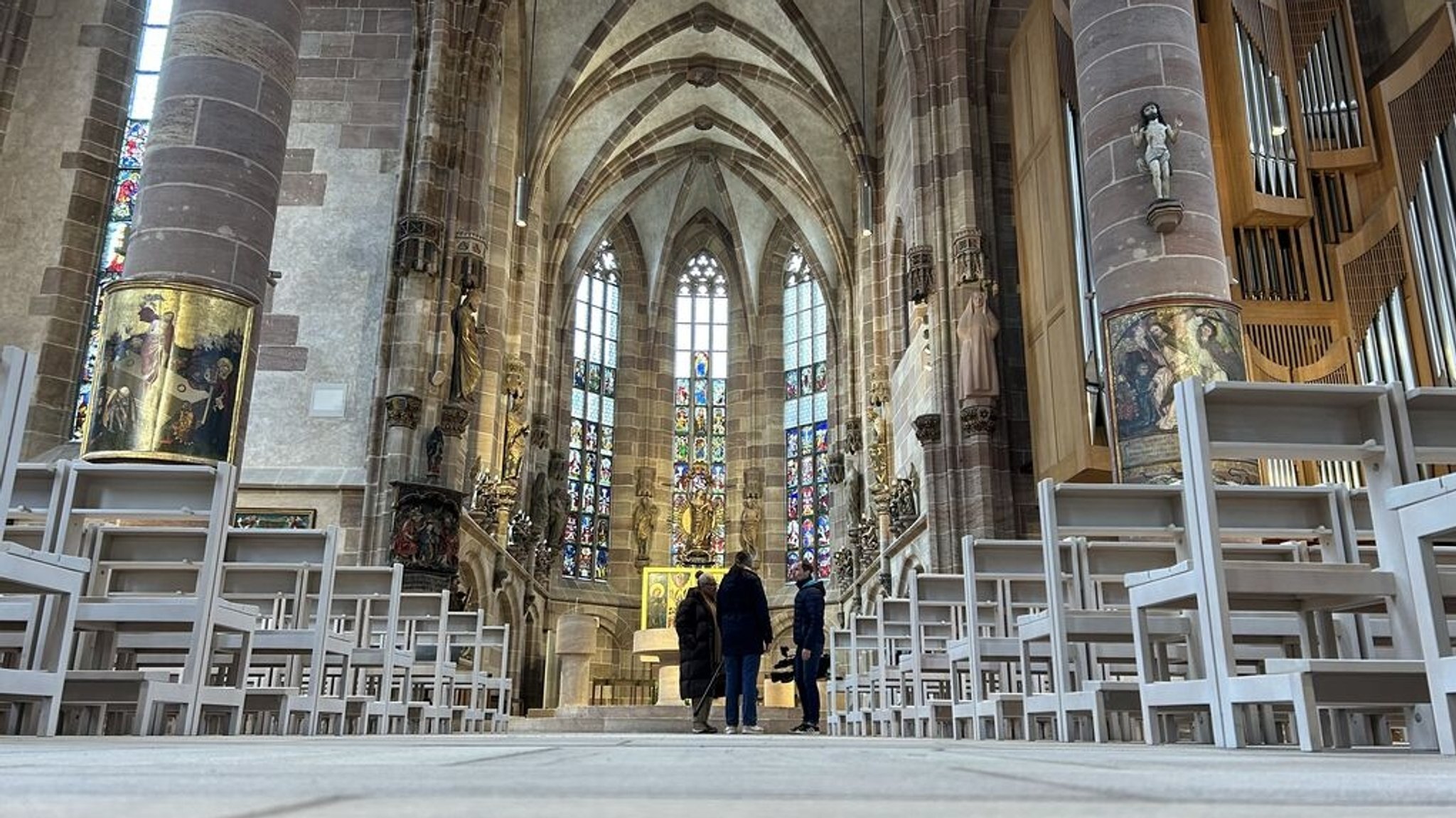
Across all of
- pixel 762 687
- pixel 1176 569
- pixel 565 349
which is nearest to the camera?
pixel 1176 569

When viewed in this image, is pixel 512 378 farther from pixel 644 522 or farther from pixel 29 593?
pixel 29 593

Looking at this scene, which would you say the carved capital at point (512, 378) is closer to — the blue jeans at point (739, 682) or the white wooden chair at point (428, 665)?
the white wooden chair at point (428, 665)

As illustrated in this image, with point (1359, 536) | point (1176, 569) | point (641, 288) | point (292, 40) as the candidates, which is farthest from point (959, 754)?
point (641, 288)

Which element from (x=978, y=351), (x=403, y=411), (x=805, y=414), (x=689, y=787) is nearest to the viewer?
(x=689, y=787)

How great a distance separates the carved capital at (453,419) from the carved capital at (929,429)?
5.63 metres

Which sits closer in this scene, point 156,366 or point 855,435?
point 156,366

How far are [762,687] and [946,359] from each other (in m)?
8.50

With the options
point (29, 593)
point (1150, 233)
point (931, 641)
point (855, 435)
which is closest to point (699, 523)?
point (855, 435)

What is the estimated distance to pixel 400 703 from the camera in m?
7.39

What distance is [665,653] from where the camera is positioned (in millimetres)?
17047

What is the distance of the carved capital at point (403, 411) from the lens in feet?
44.2

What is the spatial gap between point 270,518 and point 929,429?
7818mm

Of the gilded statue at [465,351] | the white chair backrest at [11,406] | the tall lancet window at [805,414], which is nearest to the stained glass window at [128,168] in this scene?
the gilded statue at [465,351]

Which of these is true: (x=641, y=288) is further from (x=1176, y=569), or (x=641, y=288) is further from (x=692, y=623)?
(x=1176, y=569)
